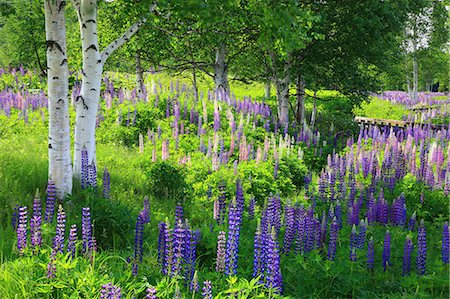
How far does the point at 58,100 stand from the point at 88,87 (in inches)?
51.0

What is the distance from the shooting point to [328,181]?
9047 millimetres

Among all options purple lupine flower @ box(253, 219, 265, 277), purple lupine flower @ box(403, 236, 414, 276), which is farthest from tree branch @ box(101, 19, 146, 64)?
purple lupine flower @ box(403, 236, 414, 276)

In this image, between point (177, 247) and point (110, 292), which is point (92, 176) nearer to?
point (177, 247)

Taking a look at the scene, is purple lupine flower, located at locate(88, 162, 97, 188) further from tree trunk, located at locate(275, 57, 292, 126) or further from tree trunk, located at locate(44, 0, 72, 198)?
tree trunk, located at locate(275, 57, 292, 126)

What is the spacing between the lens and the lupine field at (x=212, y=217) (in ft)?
14.6

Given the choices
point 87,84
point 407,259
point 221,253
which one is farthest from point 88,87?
point 407,259

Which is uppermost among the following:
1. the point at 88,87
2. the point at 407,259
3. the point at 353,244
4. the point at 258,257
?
the point at 88,87

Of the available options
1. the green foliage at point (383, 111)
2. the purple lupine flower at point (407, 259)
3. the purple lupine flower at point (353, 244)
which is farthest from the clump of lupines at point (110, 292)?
the green foliage at point (383, 111)

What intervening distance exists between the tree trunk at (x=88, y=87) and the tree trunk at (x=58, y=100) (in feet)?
3.51

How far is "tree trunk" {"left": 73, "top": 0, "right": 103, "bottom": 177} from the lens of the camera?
26.7 feet

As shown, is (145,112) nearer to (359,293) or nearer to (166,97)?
(166,97)

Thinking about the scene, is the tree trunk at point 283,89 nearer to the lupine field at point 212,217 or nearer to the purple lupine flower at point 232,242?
the lupine field at point 212,217

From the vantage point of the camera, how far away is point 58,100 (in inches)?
278

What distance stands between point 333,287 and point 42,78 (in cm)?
1926
